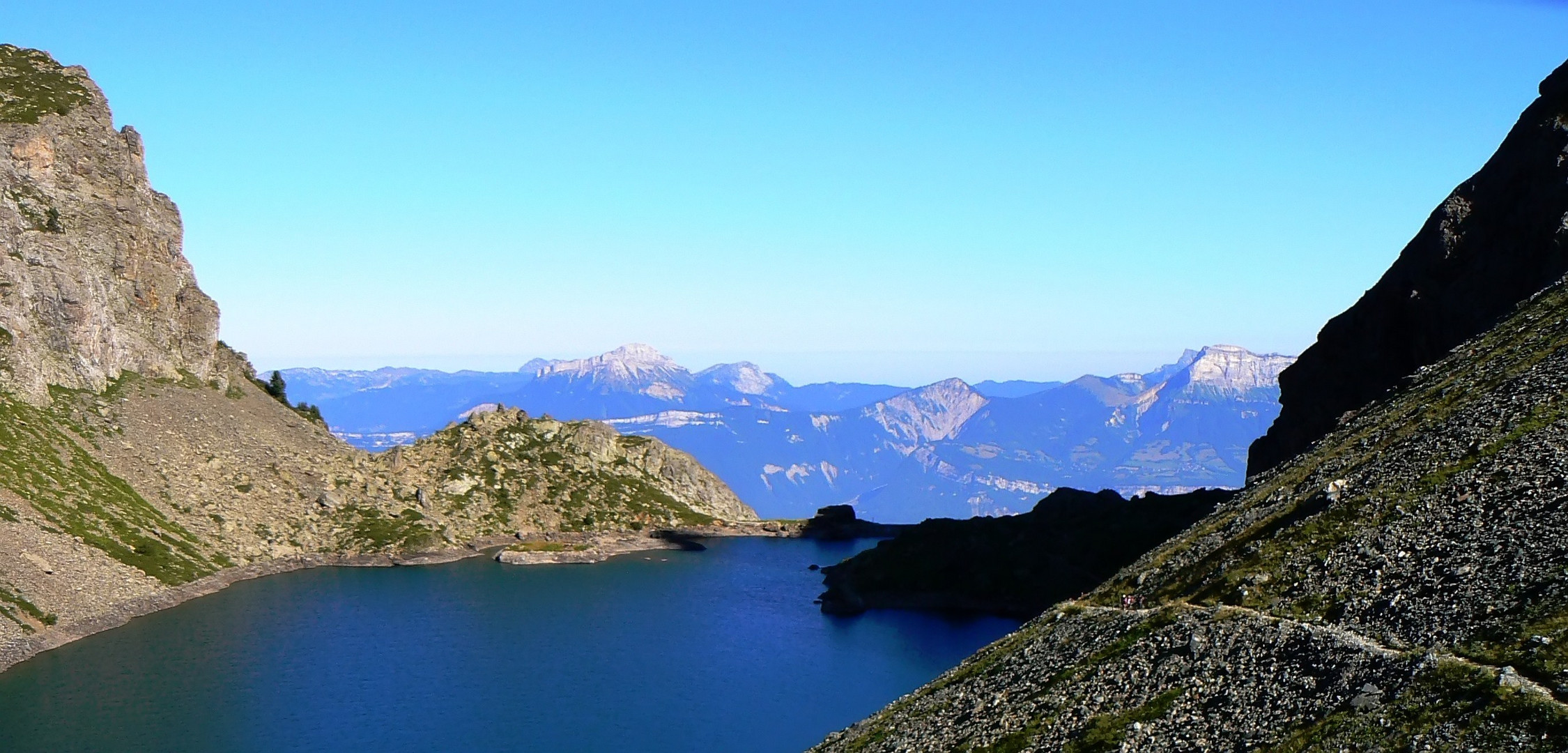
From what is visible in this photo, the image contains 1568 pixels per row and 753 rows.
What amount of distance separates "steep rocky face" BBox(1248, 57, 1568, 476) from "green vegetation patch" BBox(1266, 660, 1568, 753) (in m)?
71.0

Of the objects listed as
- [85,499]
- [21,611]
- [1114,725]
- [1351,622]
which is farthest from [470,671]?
[1351,622]

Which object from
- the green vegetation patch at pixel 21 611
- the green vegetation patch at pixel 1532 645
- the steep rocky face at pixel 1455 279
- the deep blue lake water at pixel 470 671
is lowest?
the deep blue lake water at pixel 470 671

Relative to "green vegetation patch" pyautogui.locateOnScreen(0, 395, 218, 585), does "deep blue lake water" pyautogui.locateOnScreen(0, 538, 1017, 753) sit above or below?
below

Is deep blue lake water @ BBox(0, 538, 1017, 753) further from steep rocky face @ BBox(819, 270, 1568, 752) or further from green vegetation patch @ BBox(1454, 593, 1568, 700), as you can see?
green vegetation patch @ BBox(1454, 593, 1568, 700)

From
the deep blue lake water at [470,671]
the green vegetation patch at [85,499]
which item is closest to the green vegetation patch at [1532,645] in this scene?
the deep blue lake water at [470,671]

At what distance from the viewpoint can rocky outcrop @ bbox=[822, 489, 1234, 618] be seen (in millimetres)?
167875

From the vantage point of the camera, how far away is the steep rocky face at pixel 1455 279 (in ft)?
359

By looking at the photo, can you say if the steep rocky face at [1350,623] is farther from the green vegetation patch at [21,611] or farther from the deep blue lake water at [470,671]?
the green vegetation patch at [21,611]

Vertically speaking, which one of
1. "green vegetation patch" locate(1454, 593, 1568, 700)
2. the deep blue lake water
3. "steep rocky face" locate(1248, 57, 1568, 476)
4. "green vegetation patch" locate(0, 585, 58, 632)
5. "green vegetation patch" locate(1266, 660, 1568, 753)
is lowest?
the deep blue lake water

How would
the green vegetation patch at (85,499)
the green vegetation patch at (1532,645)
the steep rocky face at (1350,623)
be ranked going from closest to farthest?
the green vegetation patch at (1532,645) < the steep rocky face at (1350,623) < the green vegetation patch at (85,499)

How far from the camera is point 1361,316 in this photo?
132 m

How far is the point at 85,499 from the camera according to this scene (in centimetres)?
16975

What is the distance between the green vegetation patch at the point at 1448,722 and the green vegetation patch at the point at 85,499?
543ft

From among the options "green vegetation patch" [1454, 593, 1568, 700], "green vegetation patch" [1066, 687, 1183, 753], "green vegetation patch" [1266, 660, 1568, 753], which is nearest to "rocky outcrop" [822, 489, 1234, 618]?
"green vegetation patch" [1066, 687, 1183, 753]
